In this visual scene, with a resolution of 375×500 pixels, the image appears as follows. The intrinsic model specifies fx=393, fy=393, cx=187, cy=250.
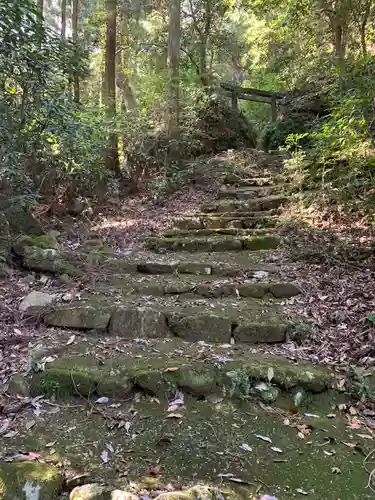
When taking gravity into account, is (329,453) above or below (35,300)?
below

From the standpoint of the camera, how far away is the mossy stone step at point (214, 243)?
203 inches

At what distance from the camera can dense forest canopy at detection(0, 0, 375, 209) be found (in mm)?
3850

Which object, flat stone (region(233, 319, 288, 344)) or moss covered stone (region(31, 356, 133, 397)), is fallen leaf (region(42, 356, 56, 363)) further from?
flat stone (region(233, 319, 288, 344))

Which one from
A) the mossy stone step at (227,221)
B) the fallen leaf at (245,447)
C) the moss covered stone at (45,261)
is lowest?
the fallen leaf at (245,447)

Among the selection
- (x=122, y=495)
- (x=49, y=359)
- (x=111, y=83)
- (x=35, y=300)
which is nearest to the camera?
(x=122, y=495)

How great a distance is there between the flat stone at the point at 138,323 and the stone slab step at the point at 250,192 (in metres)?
4.50

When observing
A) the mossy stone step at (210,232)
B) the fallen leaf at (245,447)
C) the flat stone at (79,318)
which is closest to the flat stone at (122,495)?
the fallen leaf at (245,447)

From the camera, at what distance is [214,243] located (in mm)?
5227

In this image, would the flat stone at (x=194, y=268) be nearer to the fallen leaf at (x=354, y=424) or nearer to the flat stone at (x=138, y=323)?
the flat stone at (x=138, y=323)

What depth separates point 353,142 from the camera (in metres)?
5.25

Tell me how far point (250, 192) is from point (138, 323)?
4.79 metres

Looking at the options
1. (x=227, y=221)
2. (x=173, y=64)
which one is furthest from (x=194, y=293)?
(x=173, y=64)

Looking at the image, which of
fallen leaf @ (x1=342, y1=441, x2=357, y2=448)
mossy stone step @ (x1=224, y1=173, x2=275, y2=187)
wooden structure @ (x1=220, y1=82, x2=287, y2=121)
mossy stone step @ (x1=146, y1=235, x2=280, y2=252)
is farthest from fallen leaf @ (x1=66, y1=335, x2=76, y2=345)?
wooden structure @ (x1=220, y1=82, x2=287, y2=121)

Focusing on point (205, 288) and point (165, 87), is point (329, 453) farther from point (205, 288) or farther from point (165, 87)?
point (165, 87)
